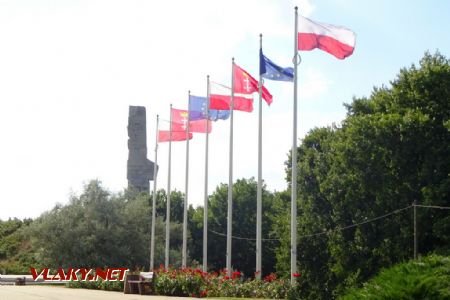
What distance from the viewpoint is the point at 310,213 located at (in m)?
42.1

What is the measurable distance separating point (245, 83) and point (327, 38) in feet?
27.9

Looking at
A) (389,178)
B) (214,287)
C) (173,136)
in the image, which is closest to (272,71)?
(389,178)

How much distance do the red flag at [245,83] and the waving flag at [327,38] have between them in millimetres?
6498

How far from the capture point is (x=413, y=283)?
12922mm

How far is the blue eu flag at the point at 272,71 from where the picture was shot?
31969 mm

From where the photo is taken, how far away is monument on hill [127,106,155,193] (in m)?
66.2

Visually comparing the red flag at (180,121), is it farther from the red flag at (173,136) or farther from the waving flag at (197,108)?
the waving flag at (197,108)

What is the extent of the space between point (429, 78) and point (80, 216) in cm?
2956

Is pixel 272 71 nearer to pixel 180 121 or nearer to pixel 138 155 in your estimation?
pixel 180 121

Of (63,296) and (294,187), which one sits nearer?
(63,296)

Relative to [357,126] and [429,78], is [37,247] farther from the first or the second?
[429,78]

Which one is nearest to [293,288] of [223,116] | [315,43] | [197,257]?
[315,43]

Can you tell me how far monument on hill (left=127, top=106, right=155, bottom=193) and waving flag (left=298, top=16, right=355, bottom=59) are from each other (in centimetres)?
3832

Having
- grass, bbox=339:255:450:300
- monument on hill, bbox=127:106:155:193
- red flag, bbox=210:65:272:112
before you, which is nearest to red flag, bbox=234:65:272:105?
red flag, bbox=210:65:272:112
